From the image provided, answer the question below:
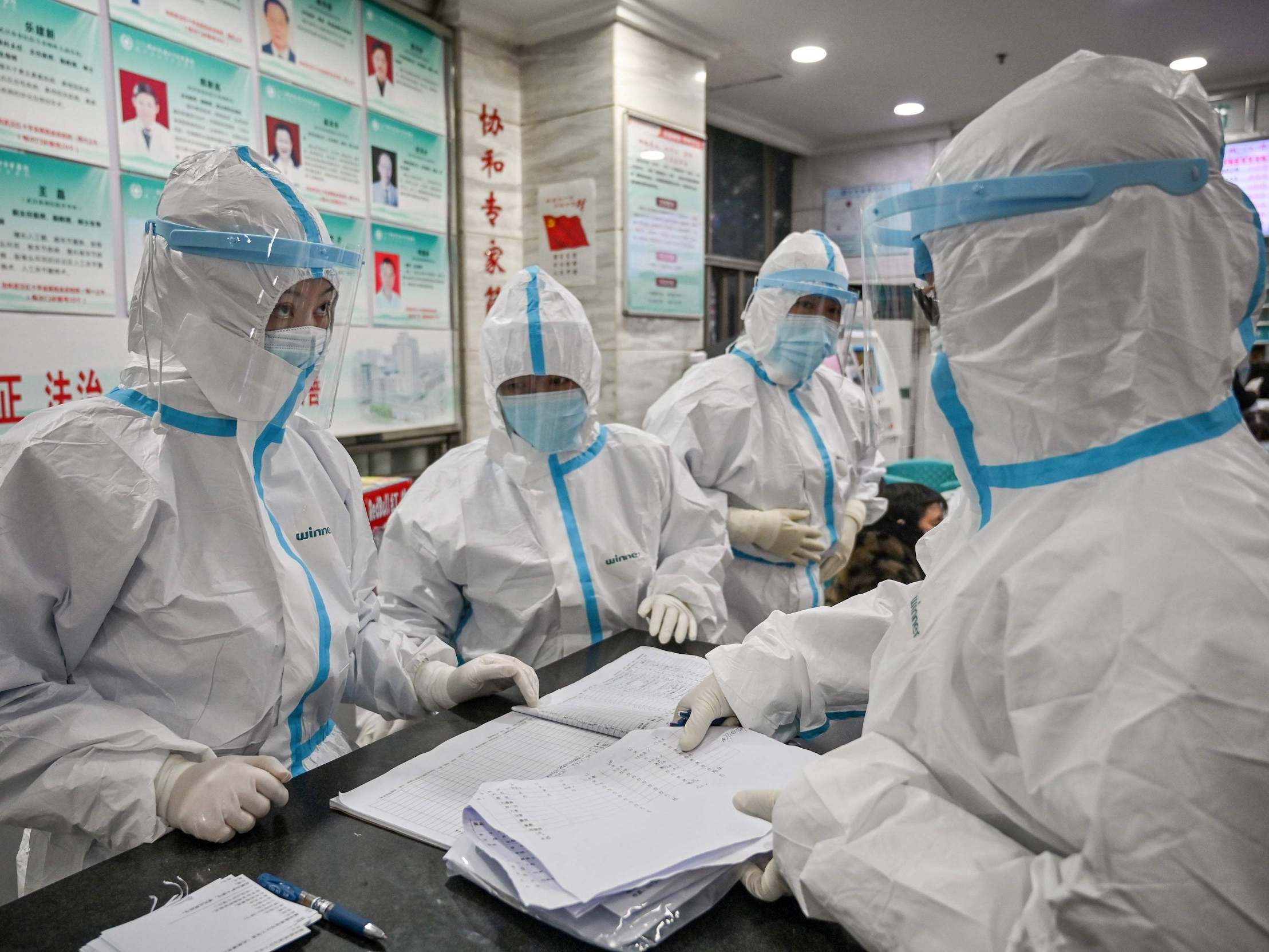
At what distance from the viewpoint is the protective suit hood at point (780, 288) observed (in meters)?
2.77

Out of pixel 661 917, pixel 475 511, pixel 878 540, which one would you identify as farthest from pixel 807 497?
pixel 661 917

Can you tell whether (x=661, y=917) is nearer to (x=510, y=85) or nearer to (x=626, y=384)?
(x=626, y=384)

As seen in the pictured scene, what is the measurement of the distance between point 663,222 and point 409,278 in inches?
48.4

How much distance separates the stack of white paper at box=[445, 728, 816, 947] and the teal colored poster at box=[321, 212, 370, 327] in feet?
8.11

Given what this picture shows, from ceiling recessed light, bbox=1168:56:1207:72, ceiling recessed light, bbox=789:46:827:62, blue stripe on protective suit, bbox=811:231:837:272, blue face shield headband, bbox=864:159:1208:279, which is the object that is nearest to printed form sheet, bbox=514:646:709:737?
blue face shield headband, bbox=864:159:1208:279

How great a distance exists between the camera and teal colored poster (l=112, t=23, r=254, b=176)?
8.03 ft

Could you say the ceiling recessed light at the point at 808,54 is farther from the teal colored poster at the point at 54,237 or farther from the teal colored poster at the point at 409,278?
the teal colored poster at the point at 54,237

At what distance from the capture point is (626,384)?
12.6 ft

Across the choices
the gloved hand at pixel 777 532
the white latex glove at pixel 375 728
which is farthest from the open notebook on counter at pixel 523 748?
the gloved hand at pixel 777 532

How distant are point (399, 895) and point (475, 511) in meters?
1.07

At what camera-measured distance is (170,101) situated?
255 centimetres

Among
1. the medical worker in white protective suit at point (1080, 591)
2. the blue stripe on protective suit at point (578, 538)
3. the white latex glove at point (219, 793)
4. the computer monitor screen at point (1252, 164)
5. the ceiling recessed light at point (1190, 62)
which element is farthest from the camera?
the computer monitor screen at point (1252, 164)

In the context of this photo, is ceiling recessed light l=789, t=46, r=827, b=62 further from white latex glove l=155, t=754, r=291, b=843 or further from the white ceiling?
white latex glove l=155, t=754, r=291, b=843

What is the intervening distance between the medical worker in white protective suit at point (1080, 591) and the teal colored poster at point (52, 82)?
2.38 metres
